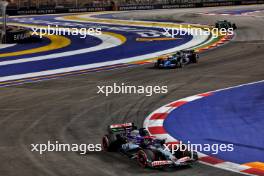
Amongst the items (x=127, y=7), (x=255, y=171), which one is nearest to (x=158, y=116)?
(x=255, y=171)

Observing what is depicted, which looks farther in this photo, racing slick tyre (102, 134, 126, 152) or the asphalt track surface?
racing slick tyre (102, 134, 126, 152)

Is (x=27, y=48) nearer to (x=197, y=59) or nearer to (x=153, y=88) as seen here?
(x=197, y=59)

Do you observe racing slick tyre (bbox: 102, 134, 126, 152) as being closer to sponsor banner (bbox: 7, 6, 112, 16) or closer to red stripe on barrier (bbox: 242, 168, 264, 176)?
red stripe on barrier (bbox: 242, 168, 264, 176)

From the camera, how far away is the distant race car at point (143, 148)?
33.5 ft

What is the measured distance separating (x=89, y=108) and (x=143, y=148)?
5094 mm

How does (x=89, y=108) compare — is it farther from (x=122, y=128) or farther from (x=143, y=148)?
(x=143, y=148)

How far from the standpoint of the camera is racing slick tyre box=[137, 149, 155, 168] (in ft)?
33.7

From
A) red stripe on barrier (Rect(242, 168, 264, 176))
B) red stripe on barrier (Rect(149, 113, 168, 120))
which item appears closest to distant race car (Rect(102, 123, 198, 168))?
red stripe on barrier (Rect(242, 168, 264, 176))

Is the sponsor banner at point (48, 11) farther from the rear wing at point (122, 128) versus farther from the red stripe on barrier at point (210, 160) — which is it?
the red stripe on barrier at point (210, 160)

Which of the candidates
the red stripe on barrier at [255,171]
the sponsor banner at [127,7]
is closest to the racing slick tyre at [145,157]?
→ the red stripe on barrier at [255,171]

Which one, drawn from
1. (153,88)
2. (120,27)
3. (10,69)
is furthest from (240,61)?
(120,27)

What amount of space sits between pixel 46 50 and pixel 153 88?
13.1m

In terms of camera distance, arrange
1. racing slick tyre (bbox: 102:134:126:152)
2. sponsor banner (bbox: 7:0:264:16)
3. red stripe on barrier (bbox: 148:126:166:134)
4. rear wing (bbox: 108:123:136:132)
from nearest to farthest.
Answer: racing slick tyre (bbox: 102:134:126:152), rear wing (bbox: 108:123:136:132), red stripe on barrier (bbox: 148:126:166:134), sponsor banner (bbox: 7:0:264:16)

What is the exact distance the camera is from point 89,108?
15805mm
